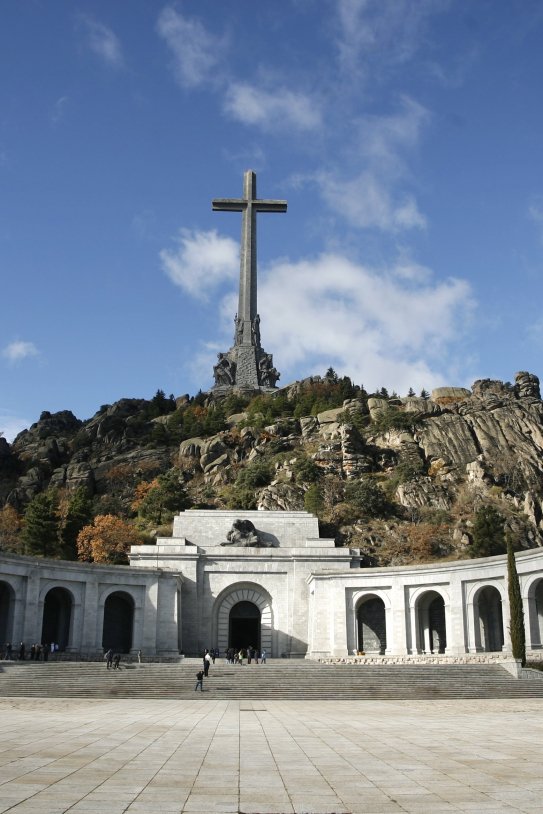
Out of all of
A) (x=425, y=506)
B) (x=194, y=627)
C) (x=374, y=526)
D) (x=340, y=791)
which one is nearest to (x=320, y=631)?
(x=194, y=627)

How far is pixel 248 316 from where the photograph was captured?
105250 mm

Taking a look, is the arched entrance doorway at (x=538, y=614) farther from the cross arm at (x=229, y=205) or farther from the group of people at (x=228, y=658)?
the cross arm at (x=229, y=205)

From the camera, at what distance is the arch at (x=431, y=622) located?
46.7 m

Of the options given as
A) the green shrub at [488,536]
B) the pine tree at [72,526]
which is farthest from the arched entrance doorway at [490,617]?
the pine tree at [72,526]

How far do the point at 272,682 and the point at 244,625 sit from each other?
16.8 metres

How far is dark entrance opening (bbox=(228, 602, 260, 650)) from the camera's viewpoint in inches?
1969

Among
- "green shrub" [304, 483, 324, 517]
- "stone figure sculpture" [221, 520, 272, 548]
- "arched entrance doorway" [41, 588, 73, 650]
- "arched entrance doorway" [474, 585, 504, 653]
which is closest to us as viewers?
"arched entrance doorway" [474, 585, 504, 653]

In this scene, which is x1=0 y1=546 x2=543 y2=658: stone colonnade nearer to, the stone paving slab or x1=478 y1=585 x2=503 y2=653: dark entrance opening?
x1=478 y1=585 x2=503 y2=653: dark entrance opening

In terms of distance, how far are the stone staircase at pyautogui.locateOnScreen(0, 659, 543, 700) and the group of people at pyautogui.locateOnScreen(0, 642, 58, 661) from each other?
12.5 ft

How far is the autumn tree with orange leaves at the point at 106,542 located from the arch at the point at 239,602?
43.6 feet

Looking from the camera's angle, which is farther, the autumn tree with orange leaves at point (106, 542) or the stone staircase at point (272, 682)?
the autumn tree with orange leaves at point (106, 542)

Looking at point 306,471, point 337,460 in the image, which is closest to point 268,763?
point 306,471

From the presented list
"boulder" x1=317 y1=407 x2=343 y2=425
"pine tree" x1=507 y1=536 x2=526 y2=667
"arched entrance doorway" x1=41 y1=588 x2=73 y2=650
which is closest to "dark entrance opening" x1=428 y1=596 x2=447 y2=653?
"pine tree" x1=507 y1=536 x2=526 y2=667

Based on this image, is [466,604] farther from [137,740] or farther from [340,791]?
[340,791]
